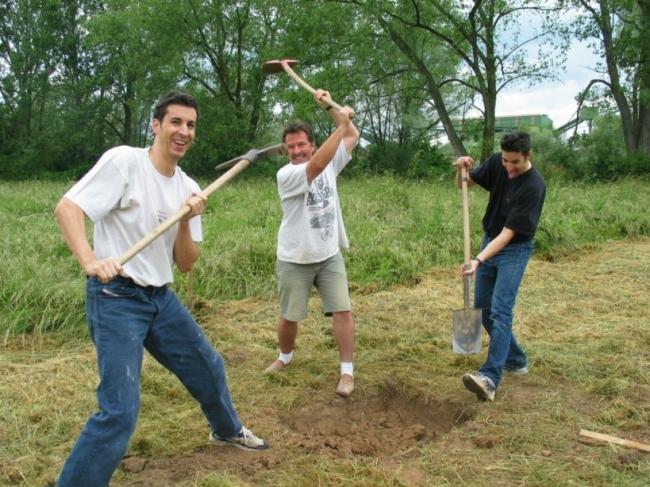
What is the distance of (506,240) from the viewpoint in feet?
13.1

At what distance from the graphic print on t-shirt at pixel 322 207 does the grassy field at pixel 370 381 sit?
1065 mm

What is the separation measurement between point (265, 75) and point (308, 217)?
73.8ft

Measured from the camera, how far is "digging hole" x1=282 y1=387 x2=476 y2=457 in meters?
3.56

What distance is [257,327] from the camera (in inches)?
226

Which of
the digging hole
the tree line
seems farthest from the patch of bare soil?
the tree line

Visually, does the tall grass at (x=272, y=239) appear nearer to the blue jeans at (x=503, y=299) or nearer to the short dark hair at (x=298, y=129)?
the short dark hair at (x=298, y=129)

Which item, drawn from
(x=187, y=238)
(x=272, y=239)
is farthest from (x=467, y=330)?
(x=272, y=239)

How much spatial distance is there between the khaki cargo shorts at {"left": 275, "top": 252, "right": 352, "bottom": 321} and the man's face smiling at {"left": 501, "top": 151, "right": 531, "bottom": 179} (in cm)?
123

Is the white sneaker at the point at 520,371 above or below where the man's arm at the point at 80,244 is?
below

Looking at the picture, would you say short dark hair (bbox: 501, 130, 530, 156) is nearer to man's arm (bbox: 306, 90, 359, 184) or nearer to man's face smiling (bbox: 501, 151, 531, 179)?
man's face smiling (bbox: 501, 151, 531, 179)

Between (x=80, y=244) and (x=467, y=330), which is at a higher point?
(x=80, y=244)

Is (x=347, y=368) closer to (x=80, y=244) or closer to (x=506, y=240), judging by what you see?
(x=506, y=240)

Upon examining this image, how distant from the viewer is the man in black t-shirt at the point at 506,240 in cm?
395

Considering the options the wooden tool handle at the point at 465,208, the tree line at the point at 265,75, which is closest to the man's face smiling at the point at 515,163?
the wooden tool handle at the point at 465,208
